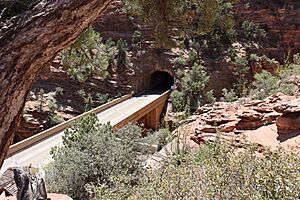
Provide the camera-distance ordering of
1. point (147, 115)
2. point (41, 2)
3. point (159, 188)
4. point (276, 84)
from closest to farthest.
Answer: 1. point (41, 2)
2. point (159, 188)
3. point (276, 84)
4. point (147, 115)

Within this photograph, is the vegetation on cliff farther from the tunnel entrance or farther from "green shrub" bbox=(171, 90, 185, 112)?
the tunnel entrance

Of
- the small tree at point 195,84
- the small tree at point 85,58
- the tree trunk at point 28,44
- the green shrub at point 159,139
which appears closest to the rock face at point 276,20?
the small tree at point 195,84

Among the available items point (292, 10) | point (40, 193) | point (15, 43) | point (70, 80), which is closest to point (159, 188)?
point (15, 43)

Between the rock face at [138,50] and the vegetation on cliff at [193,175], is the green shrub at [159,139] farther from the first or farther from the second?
→ the rock face at [138,50]

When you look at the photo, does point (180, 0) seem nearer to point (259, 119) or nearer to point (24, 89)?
point (24, 89)

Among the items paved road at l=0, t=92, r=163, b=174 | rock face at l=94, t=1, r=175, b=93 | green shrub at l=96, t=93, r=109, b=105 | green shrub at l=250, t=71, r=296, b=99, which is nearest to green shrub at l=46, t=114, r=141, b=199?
paved road at l=0, t=92, r=163, b=174

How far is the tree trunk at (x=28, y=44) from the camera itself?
1.84 meters

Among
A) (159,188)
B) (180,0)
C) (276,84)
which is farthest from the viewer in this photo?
(276,84)

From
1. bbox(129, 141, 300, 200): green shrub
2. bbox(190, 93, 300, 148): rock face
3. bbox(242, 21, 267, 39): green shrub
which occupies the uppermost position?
bbox(242, 21, 267, 39): green shrub

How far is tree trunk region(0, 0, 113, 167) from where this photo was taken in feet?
6.03

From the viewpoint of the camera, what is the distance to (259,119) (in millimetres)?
6547

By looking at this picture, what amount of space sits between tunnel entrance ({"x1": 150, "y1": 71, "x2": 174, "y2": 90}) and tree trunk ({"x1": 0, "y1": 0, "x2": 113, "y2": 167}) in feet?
69.3

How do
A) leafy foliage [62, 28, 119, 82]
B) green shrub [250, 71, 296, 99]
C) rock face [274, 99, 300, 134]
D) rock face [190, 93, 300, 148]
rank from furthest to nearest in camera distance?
green shrub [250, 71, 296, 99]
leafy foliage [62, 28, 119, 82]
rock face [190, 93, 300, 148]
rock face [274, 99, 300, 134]

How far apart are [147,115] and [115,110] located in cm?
265
